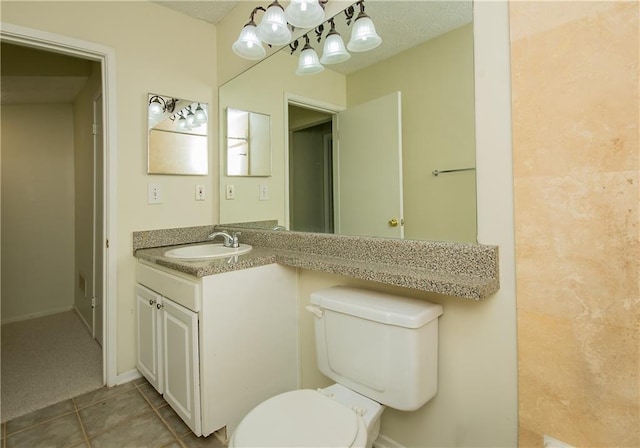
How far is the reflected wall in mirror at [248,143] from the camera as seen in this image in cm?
203

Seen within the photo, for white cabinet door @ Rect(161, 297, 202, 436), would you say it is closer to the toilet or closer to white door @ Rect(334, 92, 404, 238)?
the toilet

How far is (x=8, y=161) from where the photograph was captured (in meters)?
3.06

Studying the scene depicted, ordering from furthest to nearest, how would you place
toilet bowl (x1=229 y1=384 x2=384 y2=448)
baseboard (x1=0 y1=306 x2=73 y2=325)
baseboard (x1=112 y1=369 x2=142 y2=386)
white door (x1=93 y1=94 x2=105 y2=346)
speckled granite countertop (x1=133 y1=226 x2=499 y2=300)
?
1. baseboard (x1=0 y1=306 x2=73 y2=325)
2. white door (x1=93 y1=94 x2=105 y2=346)
3. baseboard (x1=112 y1=369 x2=142 y2=386)
4. speckled granite countertop (x1=133 y1=226 x2=499 y2=300)
5. toilet bowl (x1=229 y1=384 x2=384 y2=448)

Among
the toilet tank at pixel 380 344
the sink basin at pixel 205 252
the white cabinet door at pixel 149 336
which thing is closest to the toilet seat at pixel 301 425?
the toilet tank at pixel 380 344

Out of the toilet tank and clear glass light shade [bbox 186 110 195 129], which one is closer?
the toilet tank

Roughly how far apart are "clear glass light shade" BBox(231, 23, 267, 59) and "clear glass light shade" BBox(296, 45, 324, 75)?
0.26 m

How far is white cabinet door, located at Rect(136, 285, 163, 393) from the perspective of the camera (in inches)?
65.5

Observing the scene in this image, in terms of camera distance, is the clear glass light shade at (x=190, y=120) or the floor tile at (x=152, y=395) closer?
the floor tile at (x=152, y=395)

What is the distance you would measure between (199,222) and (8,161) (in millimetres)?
2373

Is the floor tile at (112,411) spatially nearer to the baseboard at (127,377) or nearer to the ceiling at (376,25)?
the baseboard at (127,377)

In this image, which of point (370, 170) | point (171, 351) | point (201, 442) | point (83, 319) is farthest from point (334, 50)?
point (83, 319)

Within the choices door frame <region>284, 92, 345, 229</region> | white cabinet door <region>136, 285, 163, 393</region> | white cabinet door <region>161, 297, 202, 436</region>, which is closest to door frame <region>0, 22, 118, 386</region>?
white cabinet door <region>136, 285, 163, 393</region>

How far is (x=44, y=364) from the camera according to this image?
2.16 metres

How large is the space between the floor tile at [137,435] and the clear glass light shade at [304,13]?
6.72ft
